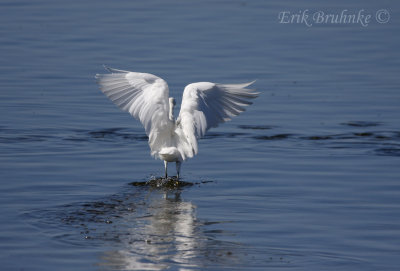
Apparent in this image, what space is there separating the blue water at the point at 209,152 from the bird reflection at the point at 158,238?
3 centimetres

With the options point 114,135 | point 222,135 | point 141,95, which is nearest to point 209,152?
point 222,135

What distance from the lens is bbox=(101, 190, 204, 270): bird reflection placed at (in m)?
7.71

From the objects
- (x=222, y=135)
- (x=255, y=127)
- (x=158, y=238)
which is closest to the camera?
(x=158, y=238)

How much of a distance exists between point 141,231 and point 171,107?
3.14 metres

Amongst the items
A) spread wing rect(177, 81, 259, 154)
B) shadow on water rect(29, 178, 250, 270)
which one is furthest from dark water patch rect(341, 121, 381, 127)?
shadow on water rect(29, 178, 250, 270)

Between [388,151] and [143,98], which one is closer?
[143,98]

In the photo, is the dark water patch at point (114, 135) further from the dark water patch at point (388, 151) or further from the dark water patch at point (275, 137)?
the dark water patch at point (388, 151)

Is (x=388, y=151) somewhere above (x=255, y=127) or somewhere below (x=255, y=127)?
below

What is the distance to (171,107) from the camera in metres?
11.5

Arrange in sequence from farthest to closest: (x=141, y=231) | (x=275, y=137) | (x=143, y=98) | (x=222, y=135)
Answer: (x=222, y=135) → (x=275, y=137) → (x=143, y=98) → (x=141, y=231)

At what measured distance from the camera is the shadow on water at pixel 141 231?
308 inches

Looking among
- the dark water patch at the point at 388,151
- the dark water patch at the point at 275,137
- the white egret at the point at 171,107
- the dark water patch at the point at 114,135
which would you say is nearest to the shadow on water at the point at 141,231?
the white egret at the point at 171,107

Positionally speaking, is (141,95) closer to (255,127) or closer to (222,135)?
(222,135)

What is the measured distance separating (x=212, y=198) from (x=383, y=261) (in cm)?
293
